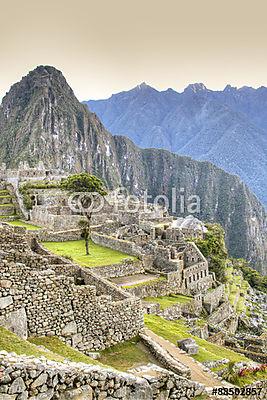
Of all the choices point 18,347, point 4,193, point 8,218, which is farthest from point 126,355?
point 4,193

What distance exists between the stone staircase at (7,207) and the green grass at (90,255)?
49.2 ft

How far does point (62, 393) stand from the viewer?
704cm

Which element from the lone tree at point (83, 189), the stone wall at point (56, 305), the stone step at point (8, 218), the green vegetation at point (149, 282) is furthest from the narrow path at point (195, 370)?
the stone step at point (8, 218)

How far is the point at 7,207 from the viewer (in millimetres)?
51250

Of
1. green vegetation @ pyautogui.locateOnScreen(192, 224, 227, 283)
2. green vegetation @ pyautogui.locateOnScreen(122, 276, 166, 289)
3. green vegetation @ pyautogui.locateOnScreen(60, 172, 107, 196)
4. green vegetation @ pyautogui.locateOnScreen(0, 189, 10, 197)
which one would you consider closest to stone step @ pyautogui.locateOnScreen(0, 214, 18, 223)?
green vegetation @ pyautogui.locateOnScreen(0, 189, 10, 197)

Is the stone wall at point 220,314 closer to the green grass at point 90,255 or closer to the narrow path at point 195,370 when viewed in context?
the green grass at point 90,255

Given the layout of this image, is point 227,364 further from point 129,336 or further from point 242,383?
point 129,336

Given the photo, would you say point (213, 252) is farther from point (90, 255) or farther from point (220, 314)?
point (90, 255)

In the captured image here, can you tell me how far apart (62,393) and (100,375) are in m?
0.76

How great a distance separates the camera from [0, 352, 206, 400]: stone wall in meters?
6.52

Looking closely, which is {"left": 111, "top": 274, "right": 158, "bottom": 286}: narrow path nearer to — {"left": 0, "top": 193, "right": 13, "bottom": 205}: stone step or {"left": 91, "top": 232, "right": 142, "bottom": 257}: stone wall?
{"left": 91, "top": 232, "right": 142, "bottom": 257}: stone wall

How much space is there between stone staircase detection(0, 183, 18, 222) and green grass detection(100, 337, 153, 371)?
124 ft

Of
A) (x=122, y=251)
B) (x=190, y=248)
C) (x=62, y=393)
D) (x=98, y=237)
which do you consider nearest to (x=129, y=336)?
(x=62, y=393)

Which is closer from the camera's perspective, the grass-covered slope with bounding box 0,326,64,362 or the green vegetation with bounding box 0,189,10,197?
the grass-covered slope with bounding box 0,326,64,362
